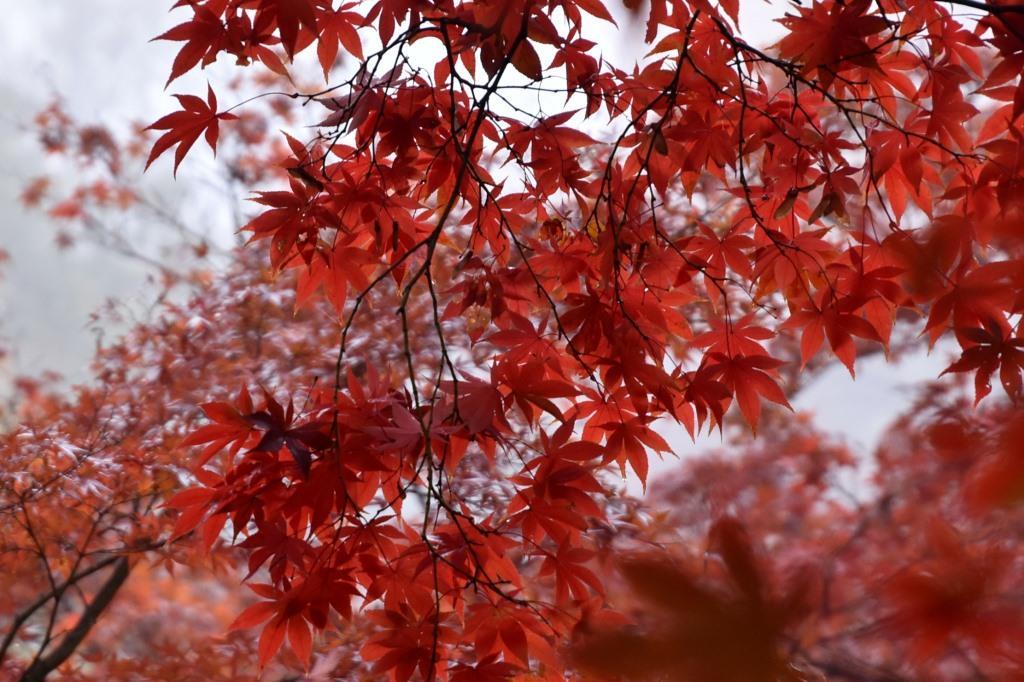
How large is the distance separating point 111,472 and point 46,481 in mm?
123

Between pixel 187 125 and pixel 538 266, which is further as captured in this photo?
pixel 538 266

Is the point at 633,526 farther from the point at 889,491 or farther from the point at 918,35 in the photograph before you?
the point at 889,491

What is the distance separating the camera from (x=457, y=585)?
104cm

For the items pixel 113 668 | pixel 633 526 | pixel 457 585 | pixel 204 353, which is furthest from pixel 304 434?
pixel 204 353

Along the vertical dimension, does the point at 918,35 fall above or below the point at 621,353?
above

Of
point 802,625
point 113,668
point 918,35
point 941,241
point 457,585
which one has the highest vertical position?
point 918,35

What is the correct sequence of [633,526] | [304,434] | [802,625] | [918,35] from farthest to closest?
[633,526] < [918,35] < [304,434] < [802,625]

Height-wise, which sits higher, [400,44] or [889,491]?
[400,44]

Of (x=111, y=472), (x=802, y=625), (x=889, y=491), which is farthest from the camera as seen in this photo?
(x=111, y=472)

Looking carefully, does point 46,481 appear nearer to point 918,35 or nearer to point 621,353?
point 621,353

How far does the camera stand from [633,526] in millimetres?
1620

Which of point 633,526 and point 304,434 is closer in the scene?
point 304,434

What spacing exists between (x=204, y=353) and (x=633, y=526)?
48.9 inches

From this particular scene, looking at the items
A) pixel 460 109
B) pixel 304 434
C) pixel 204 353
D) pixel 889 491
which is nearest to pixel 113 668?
pixel 204 353
